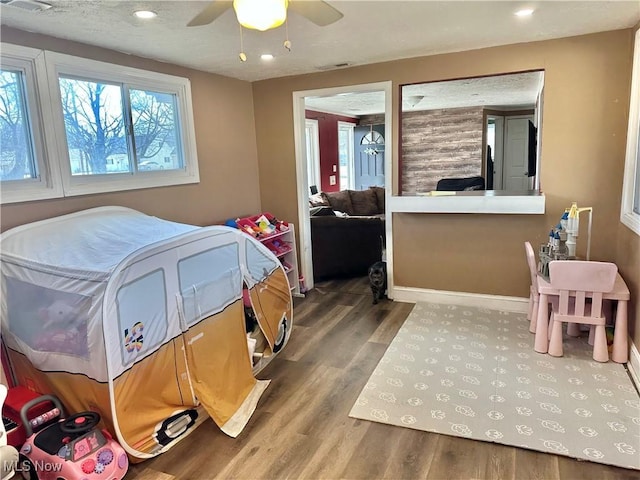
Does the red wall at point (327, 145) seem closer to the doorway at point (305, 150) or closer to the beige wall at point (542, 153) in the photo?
the doorway at point (305, 150)

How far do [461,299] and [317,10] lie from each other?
3.08 metres

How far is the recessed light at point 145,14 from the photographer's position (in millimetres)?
2445

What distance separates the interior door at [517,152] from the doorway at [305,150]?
207 inches

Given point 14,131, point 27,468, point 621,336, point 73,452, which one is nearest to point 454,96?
point 621,336

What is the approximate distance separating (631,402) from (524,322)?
123 cm

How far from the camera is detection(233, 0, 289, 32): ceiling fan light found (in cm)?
170

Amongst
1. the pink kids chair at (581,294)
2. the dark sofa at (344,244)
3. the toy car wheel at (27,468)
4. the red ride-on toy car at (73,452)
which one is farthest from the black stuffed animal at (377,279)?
the toy car wheel at (27,468)

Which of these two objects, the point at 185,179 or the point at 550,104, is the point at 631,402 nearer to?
the point at 550,104

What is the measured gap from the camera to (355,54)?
367cm

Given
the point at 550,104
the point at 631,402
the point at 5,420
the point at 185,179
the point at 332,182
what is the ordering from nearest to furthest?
the point at 5,420
the point at 631,402
the point at 550,104
the point at 185,179
the point at 332,182

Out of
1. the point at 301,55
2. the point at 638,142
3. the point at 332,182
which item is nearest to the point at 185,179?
the point at 301,55

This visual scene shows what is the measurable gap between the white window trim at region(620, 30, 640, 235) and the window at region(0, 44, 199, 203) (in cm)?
352

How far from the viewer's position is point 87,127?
313 centimetres

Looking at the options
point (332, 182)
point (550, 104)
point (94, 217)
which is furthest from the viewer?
point (332, 182)
